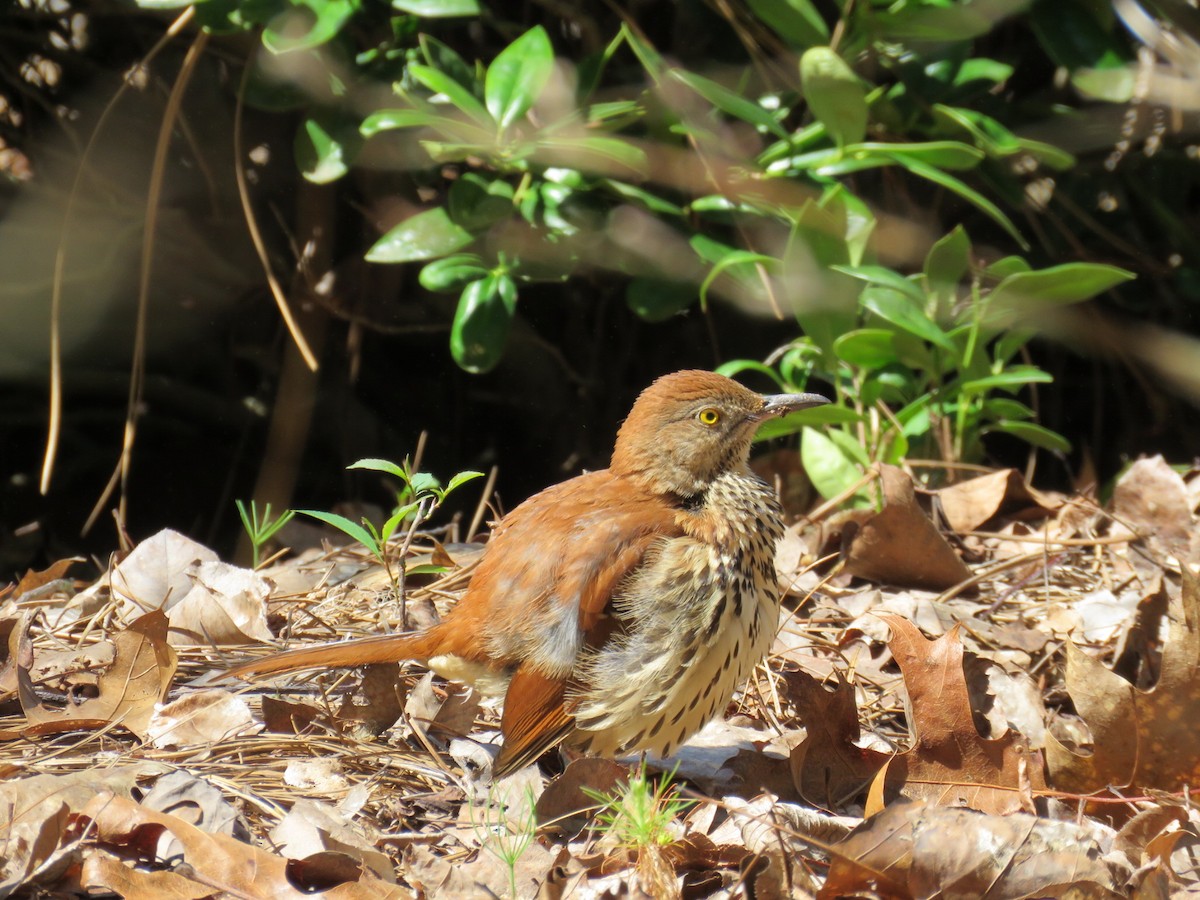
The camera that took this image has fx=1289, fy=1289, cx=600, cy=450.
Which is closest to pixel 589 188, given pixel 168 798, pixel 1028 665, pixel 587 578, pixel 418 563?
pixel 418 563

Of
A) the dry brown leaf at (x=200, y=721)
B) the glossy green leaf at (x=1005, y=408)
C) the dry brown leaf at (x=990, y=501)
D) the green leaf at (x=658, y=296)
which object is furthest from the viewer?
the green leaf at (x=658, y=296)

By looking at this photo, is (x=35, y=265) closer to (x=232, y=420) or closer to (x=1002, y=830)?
(x=232, y=420)

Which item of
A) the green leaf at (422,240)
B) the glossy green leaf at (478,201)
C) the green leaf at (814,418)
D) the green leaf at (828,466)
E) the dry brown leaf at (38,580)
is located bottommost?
the green leaf at (828,466)

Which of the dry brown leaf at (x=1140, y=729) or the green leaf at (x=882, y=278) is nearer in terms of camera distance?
the dry brown leaf at (x=1140, y=729)

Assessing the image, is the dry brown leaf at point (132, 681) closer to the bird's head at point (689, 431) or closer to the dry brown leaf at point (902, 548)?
the bird's head at point (689, 431)

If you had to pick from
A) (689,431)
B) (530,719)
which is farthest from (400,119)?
(530,719)

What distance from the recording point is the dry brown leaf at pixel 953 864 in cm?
226

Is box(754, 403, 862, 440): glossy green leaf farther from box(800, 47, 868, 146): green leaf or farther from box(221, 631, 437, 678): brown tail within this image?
box(221, 631, 437, 678): brown tail

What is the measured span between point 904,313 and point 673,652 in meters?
1.71

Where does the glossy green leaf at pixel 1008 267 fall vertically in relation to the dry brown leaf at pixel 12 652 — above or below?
above

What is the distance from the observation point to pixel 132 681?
9.78 feet

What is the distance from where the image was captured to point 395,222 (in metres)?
4.93

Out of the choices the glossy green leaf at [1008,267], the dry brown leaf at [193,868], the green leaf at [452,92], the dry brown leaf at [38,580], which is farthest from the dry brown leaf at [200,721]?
the glossy green leaf at [1008,267]

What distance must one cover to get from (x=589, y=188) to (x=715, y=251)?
18.9 inches
